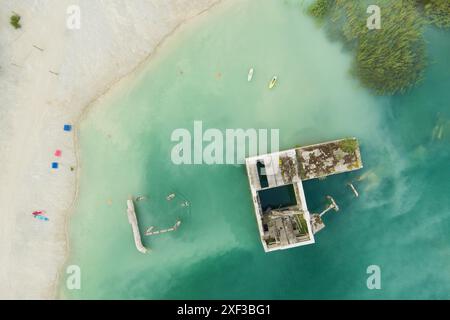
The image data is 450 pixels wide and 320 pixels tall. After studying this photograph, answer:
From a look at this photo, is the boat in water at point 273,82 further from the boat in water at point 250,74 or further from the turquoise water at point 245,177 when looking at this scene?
the boat in water at point 250,74

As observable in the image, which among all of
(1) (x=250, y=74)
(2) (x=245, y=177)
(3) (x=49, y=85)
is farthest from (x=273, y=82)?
(3) (x=49, y=85)

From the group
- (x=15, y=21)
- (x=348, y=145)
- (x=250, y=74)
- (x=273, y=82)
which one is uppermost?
(x=15, y=21)

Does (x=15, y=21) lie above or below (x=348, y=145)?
above

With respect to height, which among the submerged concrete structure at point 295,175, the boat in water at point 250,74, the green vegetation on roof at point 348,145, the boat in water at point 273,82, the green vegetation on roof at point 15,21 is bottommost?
the submerged concrete structure at point 295,175

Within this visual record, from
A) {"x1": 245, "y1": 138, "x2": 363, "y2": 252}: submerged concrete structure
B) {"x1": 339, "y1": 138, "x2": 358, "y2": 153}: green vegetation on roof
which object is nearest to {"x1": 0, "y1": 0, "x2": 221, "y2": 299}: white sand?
{"x1": 245, "y1": 138, "x2": 363, "y2": 252}: submerged concrete structure

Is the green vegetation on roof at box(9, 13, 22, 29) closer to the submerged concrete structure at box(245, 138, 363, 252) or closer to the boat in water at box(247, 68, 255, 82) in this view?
the boat in water at box(247, 68, 255, 82)

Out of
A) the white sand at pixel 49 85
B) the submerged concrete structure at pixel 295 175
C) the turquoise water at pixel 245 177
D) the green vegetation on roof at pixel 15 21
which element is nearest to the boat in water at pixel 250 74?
the turquoise water at pixel 245 177

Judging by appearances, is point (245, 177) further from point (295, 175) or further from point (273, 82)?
point (273, 82)
